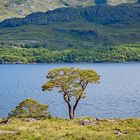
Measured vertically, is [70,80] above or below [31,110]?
above

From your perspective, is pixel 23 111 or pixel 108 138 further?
pixel 23 111

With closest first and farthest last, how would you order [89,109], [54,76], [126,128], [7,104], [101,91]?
[126,128], [54,76], [89,109], [7,104], [101,91]

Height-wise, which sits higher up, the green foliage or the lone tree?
the lone tree

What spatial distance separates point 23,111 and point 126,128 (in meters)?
31.4

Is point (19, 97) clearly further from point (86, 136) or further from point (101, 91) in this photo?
point (86, 136)

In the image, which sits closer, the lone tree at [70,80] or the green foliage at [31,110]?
the green foliage at [31,110]

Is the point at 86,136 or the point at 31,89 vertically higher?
the point at 86,136

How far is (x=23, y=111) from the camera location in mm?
66438

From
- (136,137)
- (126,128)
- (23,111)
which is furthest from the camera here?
(23,111)

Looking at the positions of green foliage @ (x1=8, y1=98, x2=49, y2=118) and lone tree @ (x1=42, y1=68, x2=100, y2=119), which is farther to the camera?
lone tree @ (x1=42, y1=68, x2=100, y2=119)

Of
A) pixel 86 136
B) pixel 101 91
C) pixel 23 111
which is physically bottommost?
pixel 101 91

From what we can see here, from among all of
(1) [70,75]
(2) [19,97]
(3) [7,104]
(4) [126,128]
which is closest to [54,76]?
(1) [70,75]

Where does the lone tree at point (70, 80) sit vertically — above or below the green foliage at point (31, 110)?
above

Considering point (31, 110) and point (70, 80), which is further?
point (70, 80)
